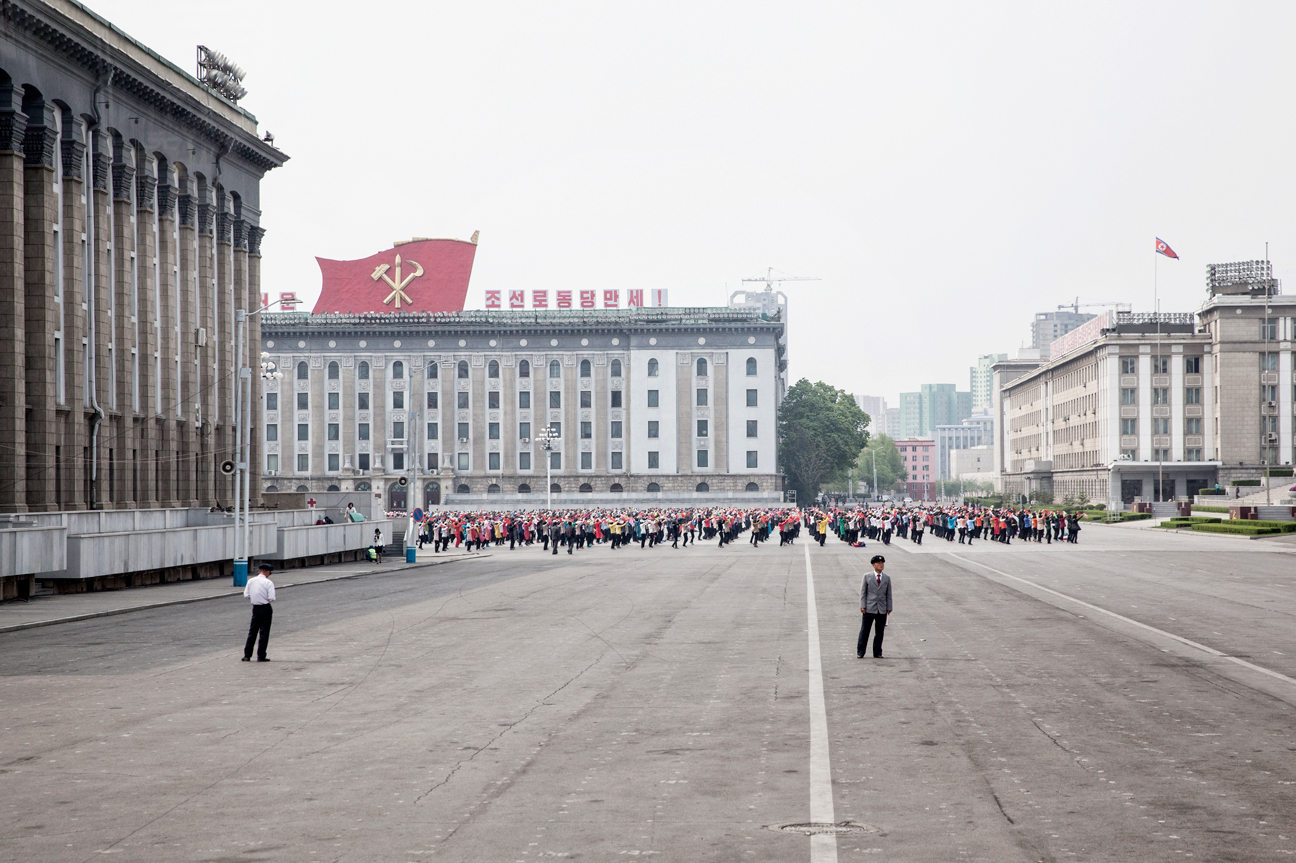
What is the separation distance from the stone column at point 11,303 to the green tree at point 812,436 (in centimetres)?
10977

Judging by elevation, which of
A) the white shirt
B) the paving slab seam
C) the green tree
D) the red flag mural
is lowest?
the paving slab seam

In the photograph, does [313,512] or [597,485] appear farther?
[597,485]

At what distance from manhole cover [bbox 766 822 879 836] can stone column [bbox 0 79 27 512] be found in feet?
128

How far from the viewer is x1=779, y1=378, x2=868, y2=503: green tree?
474 ft

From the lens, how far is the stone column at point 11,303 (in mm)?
41094

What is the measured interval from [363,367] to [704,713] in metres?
114

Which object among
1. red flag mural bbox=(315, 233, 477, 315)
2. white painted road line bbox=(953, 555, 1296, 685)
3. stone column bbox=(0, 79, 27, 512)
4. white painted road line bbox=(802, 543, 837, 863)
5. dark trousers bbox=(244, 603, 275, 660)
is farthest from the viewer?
red flag mural bbox=(315, 233, 477, 315)

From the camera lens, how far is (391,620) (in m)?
24.7

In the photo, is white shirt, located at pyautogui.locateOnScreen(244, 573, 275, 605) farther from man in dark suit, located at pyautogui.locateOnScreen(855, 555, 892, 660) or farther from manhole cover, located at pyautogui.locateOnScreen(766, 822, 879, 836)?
manhole cover, located at pyautogui.locateOnScreen(766, 822, 879, 836)

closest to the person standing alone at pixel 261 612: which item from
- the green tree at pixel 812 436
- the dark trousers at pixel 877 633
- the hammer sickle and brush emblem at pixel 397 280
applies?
the dark trousers at pixel 877 633

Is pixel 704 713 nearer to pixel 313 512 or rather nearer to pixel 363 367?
pixel 313 512

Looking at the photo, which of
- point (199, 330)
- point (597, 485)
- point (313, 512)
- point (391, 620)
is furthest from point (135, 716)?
point (597, 485)

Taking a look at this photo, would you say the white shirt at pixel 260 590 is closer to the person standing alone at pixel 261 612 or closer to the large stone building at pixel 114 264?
the person standing alone at pixel 261 612

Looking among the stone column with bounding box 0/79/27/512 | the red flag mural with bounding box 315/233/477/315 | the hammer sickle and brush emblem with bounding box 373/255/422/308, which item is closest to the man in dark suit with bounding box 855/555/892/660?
the stone column with bounding box 0/79/27/512
